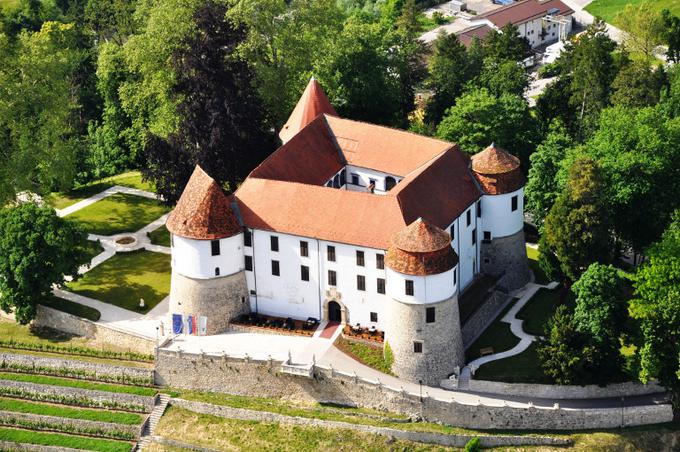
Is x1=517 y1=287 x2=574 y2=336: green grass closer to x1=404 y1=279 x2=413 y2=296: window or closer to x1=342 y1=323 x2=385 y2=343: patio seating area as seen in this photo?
x1=342 y1=323 x2=385 y2=343: patio seating area

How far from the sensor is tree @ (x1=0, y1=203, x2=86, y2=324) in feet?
364

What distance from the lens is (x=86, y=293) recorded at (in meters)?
116

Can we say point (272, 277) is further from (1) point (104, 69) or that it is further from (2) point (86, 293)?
(1) point (104, 69)

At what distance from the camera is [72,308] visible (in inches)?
4486

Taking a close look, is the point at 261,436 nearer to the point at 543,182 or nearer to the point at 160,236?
the point at 160,236

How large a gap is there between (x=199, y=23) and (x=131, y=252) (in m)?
24.6

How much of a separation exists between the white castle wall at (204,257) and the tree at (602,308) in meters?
30.2

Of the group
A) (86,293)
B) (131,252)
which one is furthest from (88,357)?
(131,252)

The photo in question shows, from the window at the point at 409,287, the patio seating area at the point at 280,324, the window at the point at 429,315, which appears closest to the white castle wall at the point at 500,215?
the window at the point at 429,315

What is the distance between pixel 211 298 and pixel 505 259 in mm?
28020

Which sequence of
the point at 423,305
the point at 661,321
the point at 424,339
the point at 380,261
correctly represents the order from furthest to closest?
the point at 380,261
the point at 424,339
the point at 423,305
the point at 661,321

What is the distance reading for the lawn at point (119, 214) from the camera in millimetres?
129000

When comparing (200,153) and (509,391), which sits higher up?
(200,153)

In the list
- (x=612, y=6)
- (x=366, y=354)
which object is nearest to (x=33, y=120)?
(x=366, y=354)
